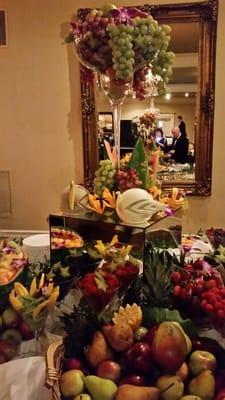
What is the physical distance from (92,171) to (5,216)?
796 millimetres

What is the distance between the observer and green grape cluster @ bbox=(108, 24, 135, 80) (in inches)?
50.9

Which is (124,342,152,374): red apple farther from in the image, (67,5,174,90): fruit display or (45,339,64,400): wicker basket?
(67,5,174,90): fruit display

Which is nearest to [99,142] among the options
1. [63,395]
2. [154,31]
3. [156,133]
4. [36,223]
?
[156,133]

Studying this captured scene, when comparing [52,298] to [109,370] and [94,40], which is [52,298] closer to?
[109,370]

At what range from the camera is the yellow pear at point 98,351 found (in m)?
0.80

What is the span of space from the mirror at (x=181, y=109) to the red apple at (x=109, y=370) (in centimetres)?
182

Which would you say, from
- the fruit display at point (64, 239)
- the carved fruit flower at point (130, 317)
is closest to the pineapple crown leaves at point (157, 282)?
the carved fruit flower at point (130, 317)

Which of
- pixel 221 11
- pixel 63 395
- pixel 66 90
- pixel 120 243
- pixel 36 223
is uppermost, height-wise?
pixel 221 11

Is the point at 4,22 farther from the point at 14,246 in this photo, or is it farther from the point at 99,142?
the point at 14,246

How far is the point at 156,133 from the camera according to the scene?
8.80 feet

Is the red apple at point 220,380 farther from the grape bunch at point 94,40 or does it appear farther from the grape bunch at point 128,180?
the grape bunch at point 94,40

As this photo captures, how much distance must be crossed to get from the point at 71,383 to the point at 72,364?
0.17 feet

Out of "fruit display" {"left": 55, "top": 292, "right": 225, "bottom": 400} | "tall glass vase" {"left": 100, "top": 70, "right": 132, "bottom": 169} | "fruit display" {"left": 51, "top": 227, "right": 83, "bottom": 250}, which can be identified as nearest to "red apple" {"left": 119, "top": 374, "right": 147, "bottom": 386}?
"fruit display" {"left": 55, "top": 292, "right": 225, "bottom": 400}

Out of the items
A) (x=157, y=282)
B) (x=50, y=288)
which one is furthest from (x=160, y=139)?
(x=50, y=288)
